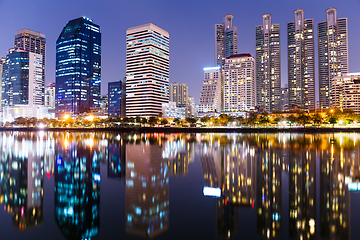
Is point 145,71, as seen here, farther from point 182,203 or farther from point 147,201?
point 182,203

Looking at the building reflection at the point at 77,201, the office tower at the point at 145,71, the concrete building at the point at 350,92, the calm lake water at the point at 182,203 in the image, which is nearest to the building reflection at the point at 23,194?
the calm lake water at the point at 182,203

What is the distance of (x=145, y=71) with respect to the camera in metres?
188

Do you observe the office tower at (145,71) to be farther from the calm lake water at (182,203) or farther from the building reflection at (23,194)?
the calm lake water at (182,203)

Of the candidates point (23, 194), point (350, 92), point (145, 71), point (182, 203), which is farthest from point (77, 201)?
point (350, 92)

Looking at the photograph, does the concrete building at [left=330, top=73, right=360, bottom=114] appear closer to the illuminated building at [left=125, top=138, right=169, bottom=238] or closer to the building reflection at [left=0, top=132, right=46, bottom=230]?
the illuminated building at [left=125, top=138, right=169, bottom=238]

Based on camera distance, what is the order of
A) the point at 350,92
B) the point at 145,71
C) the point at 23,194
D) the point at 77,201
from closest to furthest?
1. the point at 77,201
2. the point at 23,194
3. the point at 350,92
4. the point at 145,71

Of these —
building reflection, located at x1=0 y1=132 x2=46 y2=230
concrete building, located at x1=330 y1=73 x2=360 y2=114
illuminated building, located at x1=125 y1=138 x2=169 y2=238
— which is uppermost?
concrete building, located at x1=330 y1=73 x2=360 y2=114

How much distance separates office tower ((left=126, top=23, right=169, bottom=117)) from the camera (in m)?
187

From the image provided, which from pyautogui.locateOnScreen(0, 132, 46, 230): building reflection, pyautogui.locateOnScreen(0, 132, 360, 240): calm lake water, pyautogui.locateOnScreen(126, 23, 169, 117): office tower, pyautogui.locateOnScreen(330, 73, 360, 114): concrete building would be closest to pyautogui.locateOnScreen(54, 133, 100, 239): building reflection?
pyautogui.locateOnScreen(0, 132, 360, 240): calm lake water

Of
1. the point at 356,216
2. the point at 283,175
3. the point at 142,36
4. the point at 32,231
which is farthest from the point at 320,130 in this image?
the point at 142,36

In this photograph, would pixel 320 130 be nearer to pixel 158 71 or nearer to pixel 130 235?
pixel 130 235

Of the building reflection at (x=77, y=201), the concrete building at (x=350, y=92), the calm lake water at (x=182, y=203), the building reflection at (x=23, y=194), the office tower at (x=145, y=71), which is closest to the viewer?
the calm lake water at (x=182, y=203)

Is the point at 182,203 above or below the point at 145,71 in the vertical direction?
below

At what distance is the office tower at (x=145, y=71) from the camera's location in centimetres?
18700
